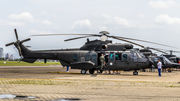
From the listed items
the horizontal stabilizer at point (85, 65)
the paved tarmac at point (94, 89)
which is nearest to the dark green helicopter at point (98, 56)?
the horizontal stabilizer at point (85, 65)

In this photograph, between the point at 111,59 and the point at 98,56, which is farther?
the point at 98,56

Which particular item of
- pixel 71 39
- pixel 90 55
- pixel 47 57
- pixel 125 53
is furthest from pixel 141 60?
pixel 47 57

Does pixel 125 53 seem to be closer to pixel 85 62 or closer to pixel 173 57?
pixel 85 62

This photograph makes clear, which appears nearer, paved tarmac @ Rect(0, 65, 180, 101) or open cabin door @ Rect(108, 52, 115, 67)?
paved tarmac @ Rect(0, 65, 180, 101)

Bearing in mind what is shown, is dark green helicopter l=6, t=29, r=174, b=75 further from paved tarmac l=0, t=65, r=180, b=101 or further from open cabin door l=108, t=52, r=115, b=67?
paved tarmac l=0, t=65, r=180, b=101

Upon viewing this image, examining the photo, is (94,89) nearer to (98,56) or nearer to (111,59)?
(111,59)

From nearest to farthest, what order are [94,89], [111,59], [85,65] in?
[94,89]
[111,59]
[85,65]

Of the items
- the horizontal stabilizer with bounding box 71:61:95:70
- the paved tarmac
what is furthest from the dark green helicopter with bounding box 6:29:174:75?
the paved tarmac

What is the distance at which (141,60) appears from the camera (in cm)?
2414

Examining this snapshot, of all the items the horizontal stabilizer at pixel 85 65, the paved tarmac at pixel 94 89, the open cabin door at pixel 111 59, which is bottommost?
A: the paved tarmac at pixel 94 89

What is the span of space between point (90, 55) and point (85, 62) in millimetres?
1022

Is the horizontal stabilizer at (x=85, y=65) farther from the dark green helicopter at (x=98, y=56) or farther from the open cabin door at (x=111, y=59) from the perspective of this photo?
the open cabin door at (x=111, y=59)

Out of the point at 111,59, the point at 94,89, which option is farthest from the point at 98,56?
the point at 94,89

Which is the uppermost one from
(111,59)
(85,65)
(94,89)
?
(111,59)
